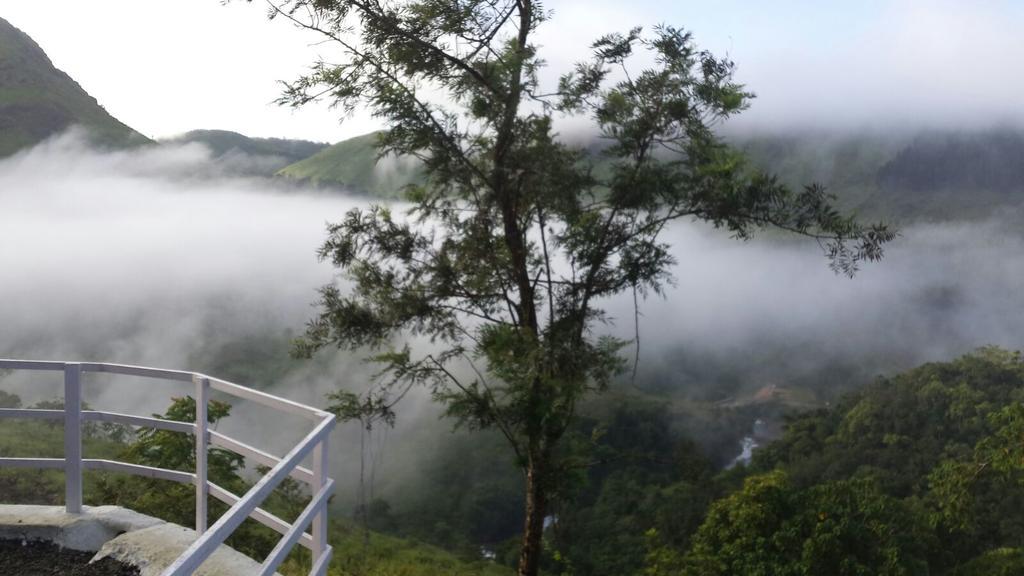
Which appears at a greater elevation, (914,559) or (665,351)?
(914,559)

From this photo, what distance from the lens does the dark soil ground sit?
15.2 feet

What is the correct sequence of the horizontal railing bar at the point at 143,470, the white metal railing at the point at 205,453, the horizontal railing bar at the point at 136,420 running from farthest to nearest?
the horizontal railing bar at the point at 143,470
the horizontal railing bar at the point at 136,420
the white metal railing at the point at 205,453

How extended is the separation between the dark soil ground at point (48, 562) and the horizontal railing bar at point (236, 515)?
168 cm

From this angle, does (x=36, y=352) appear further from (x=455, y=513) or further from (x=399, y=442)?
(x=455, y=513)

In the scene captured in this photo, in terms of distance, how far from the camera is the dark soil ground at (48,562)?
15.2 ft

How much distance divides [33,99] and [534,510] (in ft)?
522

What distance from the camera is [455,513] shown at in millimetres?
76250

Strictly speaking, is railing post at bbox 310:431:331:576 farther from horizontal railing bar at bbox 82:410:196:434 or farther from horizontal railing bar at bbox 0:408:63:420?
horizontal railing bar at bbox 0:408:63:420

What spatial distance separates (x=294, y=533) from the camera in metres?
3.45

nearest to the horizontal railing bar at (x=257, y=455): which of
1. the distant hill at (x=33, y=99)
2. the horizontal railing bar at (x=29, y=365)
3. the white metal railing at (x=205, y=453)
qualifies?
the white metal railing at (x=205, y=453)

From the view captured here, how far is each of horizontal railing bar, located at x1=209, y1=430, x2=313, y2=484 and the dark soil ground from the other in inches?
31.7

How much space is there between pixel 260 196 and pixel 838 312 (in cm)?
12552

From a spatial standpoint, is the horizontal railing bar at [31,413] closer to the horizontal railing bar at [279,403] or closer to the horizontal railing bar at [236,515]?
the horizontal railing bar at [279,403]

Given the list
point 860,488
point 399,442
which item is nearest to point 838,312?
point 399,442
